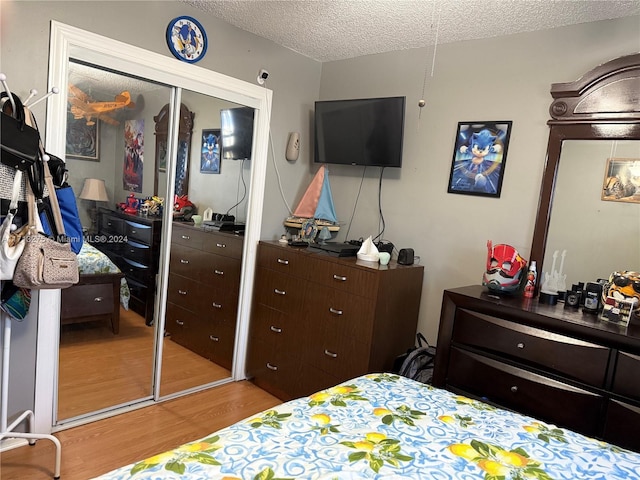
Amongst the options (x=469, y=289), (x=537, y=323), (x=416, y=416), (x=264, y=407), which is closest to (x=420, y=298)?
(x=469, y=289)

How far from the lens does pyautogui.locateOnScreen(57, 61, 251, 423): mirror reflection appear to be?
235cm

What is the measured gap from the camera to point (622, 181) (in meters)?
2.13

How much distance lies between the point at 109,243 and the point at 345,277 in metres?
1.33

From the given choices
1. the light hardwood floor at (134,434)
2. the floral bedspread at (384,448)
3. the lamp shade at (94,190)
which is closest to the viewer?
the floral bedspread at (384,448)

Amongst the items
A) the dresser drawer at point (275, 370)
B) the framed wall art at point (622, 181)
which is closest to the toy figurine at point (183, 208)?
the dresser drawer at point (275, 370)

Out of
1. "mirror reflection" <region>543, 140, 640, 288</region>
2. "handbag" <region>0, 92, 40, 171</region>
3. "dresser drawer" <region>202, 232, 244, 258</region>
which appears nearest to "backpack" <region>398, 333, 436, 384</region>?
"mirror reflection" <region>543, 140, 640, 288</region>

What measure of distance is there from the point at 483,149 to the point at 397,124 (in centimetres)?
52

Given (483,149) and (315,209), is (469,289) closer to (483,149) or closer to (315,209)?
(483,149)

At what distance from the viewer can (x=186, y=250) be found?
288cm

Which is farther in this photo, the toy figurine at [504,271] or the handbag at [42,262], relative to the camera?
the toy figurine at [504,271]

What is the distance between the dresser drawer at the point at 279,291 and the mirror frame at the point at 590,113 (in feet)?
4.57

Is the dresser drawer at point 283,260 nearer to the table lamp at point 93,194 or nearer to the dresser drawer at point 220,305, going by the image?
the dresser drawer at point 220,305

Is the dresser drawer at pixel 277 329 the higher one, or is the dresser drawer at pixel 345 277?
the dresser drawer at pixel 345 277

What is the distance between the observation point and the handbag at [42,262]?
68.1 inches
